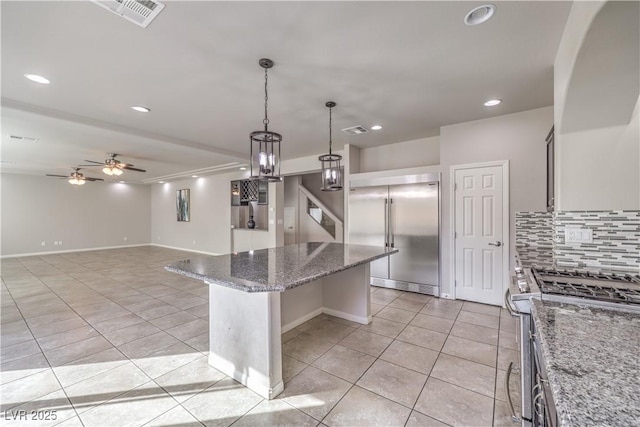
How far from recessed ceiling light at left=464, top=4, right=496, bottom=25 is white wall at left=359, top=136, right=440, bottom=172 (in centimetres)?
284

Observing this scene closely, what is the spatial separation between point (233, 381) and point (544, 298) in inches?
85.3

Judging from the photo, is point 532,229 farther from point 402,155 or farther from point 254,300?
point 254,300

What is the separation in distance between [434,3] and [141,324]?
4.16 meters

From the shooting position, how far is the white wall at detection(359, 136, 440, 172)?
4602 mm

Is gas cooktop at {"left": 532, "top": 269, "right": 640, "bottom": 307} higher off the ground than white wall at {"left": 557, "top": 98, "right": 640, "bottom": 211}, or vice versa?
white wall at {"left": 557, "top": 98, "right": 640, "bottom": 211}

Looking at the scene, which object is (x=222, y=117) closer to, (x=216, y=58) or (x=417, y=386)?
(x=216, y=58)

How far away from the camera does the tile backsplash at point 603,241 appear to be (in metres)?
1.72

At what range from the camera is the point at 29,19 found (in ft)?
5.89

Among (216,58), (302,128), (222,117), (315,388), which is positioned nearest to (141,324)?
(315,388)

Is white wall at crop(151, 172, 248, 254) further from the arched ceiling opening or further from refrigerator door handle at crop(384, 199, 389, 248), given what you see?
the arched ceiling opening

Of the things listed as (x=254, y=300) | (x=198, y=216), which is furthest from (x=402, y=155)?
(x=198, y=216)

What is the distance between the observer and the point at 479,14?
69.8 inches

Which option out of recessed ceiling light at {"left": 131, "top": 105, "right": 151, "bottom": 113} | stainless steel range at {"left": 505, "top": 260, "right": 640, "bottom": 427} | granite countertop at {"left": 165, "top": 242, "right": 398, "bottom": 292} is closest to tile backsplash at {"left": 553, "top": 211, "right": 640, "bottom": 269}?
stainless steel range at {"left": 505, "top": 260, "right": 640, "bottom": 427}

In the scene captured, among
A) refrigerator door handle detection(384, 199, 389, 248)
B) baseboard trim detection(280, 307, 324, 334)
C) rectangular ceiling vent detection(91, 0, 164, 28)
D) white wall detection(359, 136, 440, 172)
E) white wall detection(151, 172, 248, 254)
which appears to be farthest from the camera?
white wall detection(151, 172, 248, 254)
